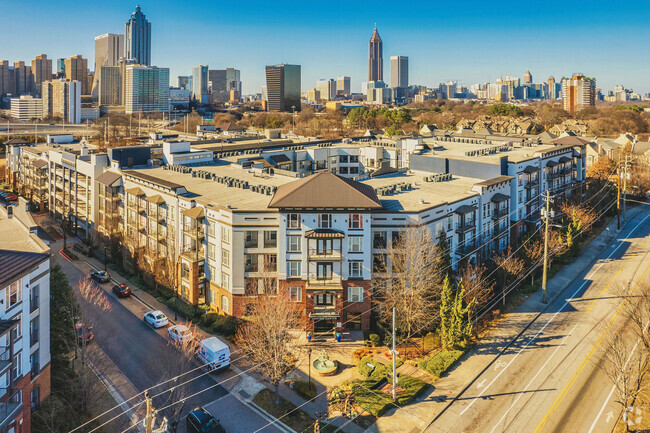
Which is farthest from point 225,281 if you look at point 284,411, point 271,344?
point 284,411

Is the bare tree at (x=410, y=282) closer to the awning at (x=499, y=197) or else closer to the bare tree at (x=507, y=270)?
the bare tree at (x=507, y=270)

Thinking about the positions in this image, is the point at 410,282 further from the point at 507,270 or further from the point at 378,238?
the point at 507,270

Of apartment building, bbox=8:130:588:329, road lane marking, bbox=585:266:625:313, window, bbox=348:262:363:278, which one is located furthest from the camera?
road lane marking, bbox=585:266:625:313

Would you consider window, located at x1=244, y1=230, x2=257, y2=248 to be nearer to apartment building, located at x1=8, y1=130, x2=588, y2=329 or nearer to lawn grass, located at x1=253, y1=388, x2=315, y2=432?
apartment building, located at x1=8, y1=130, x2=588, y2=329

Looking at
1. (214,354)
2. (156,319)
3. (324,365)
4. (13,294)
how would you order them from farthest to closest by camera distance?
(156,319), (324,365), (214,354), (13,294)

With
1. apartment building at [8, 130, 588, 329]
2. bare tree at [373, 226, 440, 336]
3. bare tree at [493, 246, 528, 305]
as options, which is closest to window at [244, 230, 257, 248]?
apartment building at [8, 130, 588, 329]
